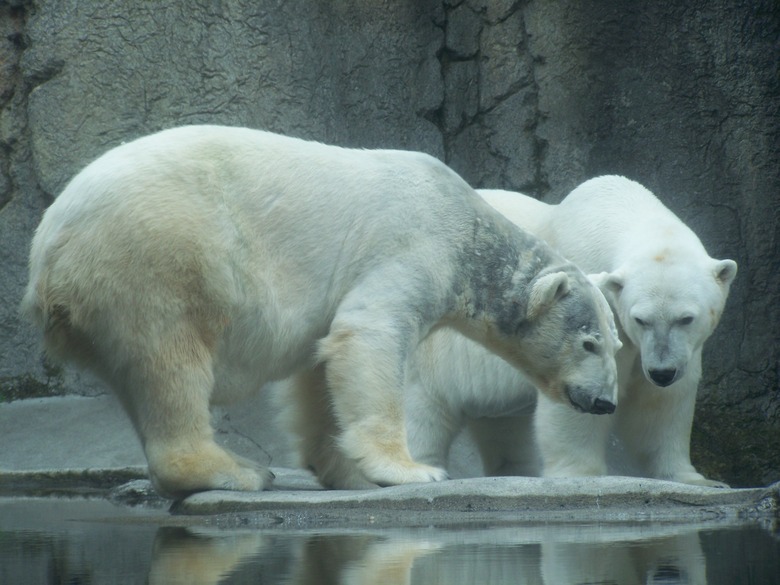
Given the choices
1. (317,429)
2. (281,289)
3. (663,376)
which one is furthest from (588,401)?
(281,289)

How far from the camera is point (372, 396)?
448 centimetres

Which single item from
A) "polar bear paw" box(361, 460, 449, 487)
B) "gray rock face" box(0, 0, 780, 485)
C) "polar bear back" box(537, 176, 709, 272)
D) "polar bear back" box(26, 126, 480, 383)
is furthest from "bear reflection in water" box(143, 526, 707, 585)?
"gray rock face" box(0, 0, 780, 485)

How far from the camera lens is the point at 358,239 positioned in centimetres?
475

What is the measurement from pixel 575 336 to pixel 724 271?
0.89 meters

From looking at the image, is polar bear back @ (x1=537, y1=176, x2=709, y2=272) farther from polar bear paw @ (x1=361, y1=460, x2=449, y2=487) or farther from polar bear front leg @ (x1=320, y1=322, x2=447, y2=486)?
polar bear paw @ (x1=361, y1=460, x2=449, y2=487)

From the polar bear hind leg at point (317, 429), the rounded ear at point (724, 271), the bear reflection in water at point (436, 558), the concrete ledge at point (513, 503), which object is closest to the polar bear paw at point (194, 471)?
the concrete ledge at point (513, 503)

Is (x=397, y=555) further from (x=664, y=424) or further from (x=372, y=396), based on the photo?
(x=664, y=424)

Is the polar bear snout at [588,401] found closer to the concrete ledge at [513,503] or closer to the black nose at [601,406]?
the black nose at [601,406]

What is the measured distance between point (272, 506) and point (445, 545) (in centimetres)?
98

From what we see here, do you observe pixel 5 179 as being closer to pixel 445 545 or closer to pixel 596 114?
pixel 596 114

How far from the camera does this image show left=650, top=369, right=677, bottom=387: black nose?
500 centimetres

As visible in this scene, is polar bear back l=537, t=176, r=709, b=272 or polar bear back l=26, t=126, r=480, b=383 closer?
polar bear back l=26, t=126, r=480, b=383

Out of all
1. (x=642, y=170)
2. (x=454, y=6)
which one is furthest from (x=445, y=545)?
(x=454, y=6)

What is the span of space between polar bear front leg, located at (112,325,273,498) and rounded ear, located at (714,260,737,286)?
226 centimetres
